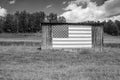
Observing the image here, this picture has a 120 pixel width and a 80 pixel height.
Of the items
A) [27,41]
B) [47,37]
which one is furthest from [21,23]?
[47,37]

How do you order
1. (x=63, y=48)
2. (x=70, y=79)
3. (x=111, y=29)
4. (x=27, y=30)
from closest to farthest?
(x=70, y=79)
(x=63, y=48)
(x=27, y=30)
(x=111, y=29)

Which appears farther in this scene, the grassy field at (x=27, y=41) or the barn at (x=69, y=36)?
the grassy field at (x=27, y=41)

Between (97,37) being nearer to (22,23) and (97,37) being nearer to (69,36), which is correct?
(69,36)

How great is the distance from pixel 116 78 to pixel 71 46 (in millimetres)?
7107

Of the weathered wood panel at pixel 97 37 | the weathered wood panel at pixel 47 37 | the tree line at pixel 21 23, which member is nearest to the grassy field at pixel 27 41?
the weathered wood panel at pixel 47 37

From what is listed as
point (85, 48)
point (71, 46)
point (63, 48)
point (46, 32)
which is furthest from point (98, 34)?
point (46, 32)

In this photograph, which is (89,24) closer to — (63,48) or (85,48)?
(85,48)

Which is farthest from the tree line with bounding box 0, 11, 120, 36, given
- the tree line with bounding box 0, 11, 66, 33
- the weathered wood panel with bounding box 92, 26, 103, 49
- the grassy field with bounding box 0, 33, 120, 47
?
the weathered wood panel with bounding box 92, 26, 103, 49

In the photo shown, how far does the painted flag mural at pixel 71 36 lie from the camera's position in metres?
11.3

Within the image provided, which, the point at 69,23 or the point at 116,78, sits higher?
the point at 69,23

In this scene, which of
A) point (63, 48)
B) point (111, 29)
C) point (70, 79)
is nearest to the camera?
point (70, 79)

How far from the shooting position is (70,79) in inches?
165

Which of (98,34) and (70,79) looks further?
(98,34)

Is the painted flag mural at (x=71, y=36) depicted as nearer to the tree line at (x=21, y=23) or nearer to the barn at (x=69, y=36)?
the barn at (x=69, y=36)
